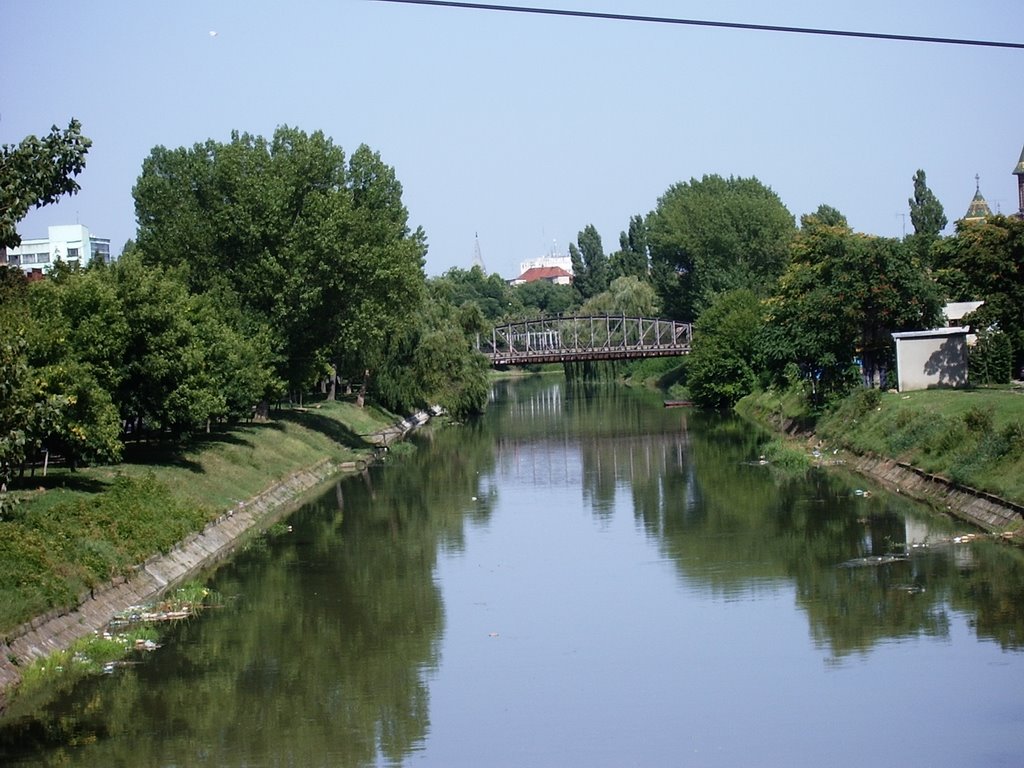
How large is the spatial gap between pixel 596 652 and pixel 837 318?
3142 centimetres

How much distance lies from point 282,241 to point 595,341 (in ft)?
177

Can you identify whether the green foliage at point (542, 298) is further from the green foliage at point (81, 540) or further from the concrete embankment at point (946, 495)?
the green foliage at point (81, 540)

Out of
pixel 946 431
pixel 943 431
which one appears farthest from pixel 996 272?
pixel 946 431

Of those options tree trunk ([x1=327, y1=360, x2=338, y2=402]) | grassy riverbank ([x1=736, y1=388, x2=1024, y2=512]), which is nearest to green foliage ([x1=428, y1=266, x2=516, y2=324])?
tree trunk ([x1=327, y1=360, x2=338, y2=402])

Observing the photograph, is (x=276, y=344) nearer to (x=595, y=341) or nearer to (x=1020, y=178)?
(x=595, y=341)

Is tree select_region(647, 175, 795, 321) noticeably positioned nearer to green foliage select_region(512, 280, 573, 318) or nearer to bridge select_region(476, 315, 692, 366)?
bridge select_region(476, 315, 692, 366)

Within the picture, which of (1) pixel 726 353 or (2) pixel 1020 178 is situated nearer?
(1) pixel 726 353

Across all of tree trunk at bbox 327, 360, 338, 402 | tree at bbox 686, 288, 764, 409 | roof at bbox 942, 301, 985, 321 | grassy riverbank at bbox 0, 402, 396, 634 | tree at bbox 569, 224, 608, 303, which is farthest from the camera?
tree at bbox 569, 224, 608, 303

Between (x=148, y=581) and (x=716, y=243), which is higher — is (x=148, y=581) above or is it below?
below

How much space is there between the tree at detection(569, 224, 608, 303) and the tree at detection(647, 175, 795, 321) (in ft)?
133

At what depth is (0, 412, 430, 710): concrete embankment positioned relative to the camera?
66.9ft

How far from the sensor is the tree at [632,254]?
12562 cm

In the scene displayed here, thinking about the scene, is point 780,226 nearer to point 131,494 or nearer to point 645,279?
point 645,279

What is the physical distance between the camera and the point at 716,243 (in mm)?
97250
